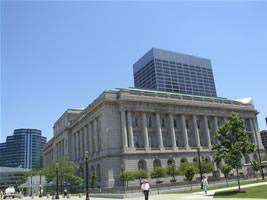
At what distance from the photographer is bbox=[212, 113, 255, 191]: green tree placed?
37312mm

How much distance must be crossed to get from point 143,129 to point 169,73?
106m

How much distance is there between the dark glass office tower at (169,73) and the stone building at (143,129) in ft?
Result: 267

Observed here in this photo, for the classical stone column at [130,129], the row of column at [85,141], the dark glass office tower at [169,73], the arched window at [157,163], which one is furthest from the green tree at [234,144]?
the dark glass office tower at [169,73]

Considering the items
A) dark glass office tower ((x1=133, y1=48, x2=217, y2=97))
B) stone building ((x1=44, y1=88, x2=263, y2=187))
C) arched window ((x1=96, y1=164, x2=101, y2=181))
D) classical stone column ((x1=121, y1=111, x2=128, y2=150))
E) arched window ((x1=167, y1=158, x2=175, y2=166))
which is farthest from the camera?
dark glass office tower ((x1=133, y1=48, x2=217, y2=97))

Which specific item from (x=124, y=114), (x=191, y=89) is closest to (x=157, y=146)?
(x=124, y=114)

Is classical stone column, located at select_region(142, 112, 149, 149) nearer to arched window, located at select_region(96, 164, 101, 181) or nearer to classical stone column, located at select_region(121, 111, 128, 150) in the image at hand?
classical stone column, located at select_region(121, 111, 128, 150)

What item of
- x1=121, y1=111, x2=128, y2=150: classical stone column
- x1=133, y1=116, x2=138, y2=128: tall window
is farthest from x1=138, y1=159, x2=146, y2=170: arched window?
x1=133, y1=116, x2=138, y2=128: tall window

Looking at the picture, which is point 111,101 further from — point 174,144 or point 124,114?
point 174,144

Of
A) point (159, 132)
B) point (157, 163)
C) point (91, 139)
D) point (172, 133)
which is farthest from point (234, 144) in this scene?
point (91, 139)

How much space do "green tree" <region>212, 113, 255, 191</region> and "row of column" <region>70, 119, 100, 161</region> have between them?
158 ft

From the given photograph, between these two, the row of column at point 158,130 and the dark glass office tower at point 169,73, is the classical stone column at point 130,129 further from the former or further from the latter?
the dark glass office tower at point 169,73

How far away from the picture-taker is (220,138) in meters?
38.9

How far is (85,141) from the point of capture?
9144cm

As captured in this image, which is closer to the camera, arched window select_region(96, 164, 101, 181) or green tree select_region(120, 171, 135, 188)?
green tree select_region(120, 171, 135, 188)
